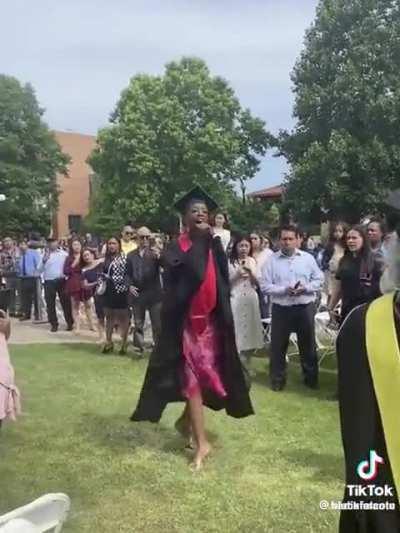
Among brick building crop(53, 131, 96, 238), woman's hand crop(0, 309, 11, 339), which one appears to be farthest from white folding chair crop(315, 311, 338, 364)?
brick building crop(53, 131, 96, 238)

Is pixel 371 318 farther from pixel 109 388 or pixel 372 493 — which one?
pixel 109 388

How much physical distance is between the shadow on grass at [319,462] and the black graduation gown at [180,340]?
48 cm

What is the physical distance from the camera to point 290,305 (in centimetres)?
794

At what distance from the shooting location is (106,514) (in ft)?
14.7

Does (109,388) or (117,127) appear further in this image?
(117,127)

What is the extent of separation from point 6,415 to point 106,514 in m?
0.84

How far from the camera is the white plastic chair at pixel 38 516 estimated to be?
2496mm

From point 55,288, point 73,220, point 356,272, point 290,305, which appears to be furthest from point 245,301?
point 73,220

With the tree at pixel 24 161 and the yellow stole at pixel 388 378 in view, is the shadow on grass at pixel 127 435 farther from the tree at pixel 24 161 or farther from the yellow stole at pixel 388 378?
the tree at pixel 24 161

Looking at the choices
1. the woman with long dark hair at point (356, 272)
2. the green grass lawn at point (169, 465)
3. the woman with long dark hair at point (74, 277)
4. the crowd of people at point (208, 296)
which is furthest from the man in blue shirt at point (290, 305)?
the woman with long dark hair at point (74, 277)

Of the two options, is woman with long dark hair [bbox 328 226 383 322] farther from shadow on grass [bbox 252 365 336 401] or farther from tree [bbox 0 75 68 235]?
tree [bbox 0 75 68 235]

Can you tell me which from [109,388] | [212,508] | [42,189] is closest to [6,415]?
[212,508]

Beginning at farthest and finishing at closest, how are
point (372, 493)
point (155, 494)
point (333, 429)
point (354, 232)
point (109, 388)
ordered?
point (109, 388) < point (354, 232) < point (333, 429) < point (155, 494) < point (372, 493)

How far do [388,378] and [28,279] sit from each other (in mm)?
13698
